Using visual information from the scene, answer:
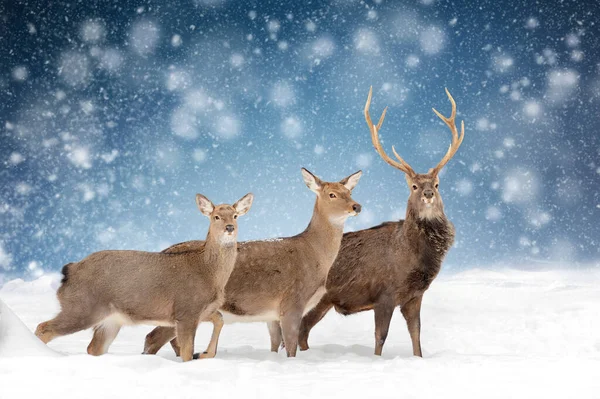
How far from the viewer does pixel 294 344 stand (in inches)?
311

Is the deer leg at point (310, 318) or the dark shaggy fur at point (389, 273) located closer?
the dark shaggy fur at point (389, 273)

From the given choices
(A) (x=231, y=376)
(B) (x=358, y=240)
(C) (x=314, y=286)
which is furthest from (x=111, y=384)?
(B) (x=358, y=240)

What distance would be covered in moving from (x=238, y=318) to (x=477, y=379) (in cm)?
282

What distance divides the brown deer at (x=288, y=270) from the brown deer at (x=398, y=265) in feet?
2.77

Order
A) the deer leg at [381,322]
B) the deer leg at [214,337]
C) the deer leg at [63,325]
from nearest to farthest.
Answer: the deer leg at [63,325]
the deer leg at [214,337]
the deer leg at [381,322]

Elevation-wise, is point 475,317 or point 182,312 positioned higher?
point 475,317

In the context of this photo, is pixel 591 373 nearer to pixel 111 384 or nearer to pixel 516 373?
pixel 516 373

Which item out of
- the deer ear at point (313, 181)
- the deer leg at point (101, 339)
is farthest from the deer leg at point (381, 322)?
the deer leg at point (101, 339)

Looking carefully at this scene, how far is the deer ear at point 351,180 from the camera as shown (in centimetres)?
849

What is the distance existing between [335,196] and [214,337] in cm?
207

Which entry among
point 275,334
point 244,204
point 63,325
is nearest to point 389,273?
point 275,334

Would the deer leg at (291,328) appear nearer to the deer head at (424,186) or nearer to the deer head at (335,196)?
the deer head at (335,196)

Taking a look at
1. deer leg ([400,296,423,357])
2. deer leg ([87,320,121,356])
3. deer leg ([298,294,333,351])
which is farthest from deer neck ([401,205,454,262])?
deer leg ([87,320,121,356])

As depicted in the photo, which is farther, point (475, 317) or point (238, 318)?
point (475, 317)
